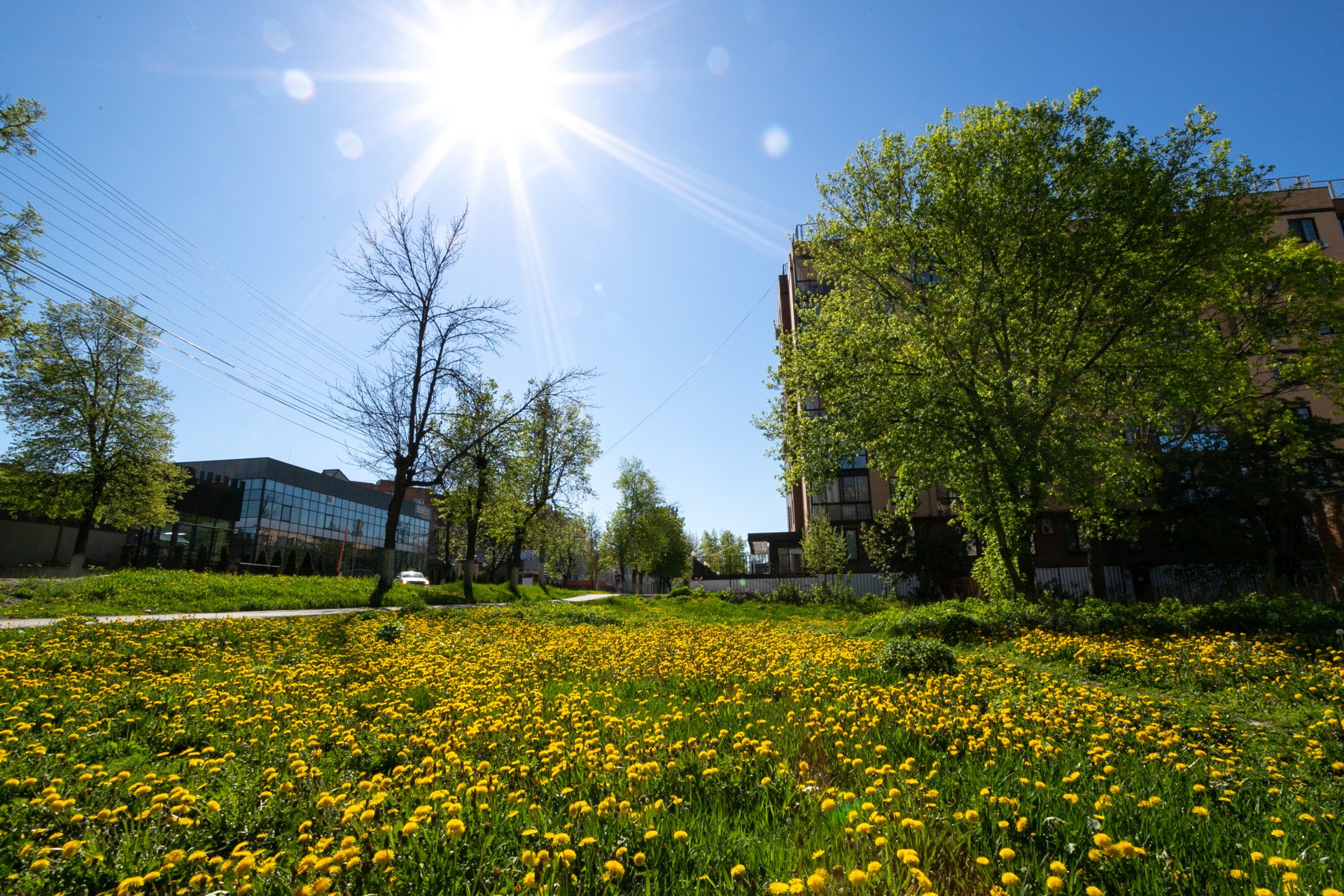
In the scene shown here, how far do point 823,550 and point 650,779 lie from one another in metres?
28.4

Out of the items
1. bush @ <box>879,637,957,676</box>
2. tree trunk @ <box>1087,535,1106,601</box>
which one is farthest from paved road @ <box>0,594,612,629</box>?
tree trunk @ <box>1087,535,1106,601</box>

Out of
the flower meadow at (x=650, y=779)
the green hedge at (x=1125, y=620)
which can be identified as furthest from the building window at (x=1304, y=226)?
the flower meadow at (x=650, y=779)

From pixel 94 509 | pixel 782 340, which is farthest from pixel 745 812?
pixel 94 509

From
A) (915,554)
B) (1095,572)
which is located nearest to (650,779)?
(1095,572)

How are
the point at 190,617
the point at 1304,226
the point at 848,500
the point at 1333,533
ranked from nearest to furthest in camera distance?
the point at 190,617 → the point at 1333,533 → the point at 1304,226 → the point at 848,500

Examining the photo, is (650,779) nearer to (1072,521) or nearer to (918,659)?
(918,659)

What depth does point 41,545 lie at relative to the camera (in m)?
35.5

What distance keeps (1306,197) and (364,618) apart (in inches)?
2223

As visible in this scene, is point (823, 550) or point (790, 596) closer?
point (790, 596)

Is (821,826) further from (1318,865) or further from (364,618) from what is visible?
(364,618)

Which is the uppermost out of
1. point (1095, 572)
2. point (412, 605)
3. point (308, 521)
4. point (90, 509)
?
point (308, 521)

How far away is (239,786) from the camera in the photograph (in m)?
3.38

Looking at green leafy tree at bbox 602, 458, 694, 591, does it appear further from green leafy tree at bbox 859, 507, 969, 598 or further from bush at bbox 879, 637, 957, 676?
bush at bbox 879, 637, 957, 676

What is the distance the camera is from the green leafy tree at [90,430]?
93.5 feet
